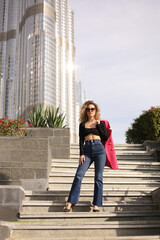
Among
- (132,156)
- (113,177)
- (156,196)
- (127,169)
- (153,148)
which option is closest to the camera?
(156,196)

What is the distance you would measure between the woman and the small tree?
5165mm

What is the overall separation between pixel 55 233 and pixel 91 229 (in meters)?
0.50

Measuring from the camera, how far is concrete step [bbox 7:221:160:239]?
135 inches

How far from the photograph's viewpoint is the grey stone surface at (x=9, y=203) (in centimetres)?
373

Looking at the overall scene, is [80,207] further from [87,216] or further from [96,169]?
[96,169]

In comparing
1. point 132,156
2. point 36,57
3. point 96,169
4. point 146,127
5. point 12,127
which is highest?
point 36,57

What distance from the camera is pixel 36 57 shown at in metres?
116

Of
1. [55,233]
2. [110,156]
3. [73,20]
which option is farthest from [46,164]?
[73,20]

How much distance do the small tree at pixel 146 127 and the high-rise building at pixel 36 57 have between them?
9825 centimetres

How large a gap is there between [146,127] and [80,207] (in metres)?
6.22

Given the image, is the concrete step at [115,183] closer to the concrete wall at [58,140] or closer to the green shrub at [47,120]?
the concrete wall at [58,140]

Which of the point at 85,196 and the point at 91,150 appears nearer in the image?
the point at 91,150

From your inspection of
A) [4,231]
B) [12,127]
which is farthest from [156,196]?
[12,127]

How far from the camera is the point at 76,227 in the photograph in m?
3.48
